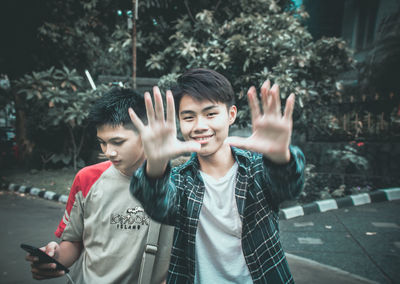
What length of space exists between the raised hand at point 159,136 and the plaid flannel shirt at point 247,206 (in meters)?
0.08

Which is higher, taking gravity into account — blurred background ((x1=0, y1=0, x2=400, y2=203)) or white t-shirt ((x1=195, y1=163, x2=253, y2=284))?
blurred background ((x1=0, y1=0, x2=400, y2=203))

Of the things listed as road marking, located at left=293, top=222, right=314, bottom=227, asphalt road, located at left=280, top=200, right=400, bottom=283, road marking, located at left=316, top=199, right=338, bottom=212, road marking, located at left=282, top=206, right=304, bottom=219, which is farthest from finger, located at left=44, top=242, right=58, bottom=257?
road marking, located at left=316, top=199, right=338, bottom=212

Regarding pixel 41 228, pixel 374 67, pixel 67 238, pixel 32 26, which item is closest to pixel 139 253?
pixel 67 238

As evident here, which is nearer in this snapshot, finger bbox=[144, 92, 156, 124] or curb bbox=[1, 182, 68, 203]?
finger bbox=[144, 92, 156, 124]

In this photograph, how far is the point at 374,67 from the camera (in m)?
6.09

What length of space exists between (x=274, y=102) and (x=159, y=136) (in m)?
0.41

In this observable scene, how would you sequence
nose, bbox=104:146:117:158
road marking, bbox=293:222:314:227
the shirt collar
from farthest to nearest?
1. road marking, bbox=293:222:314:227
2. nose, bbox=104:146:117:158
3. the shirt collar

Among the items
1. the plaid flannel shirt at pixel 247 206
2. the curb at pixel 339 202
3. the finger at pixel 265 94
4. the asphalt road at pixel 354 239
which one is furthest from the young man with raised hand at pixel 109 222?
the curb at pixel 339 202

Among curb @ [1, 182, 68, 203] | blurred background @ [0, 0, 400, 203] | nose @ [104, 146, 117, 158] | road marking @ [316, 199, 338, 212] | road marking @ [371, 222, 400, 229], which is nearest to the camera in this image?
nose @ [104, 146, 117, 158]

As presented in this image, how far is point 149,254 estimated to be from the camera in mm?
1197

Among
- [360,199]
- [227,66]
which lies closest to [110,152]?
[227,66]

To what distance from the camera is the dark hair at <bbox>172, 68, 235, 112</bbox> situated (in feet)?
4.00

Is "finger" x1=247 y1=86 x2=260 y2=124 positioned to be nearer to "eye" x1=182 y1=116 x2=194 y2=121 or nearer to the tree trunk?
"eye" x1=182 y1=116 x2=194 y2=121

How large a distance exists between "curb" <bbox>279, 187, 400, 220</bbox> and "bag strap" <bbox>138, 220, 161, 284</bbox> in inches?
137
